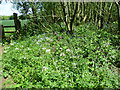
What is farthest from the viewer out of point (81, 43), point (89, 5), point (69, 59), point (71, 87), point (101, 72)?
point (89, 5)

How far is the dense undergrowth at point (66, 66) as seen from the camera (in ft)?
7.89

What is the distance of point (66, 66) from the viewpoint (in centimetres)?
281

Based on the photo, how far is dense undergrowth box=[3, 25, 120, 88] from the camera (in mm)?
2406

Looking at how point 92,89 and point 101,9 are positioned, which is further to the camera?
point 101,9

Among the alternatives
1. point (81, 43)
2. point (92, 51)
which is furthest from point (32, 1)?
point (92, 51)

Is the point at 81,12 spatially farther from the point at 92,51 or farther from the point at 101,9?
the point at 92,51

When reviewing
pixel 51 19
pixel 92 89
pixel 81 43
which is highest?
pixel 51 19

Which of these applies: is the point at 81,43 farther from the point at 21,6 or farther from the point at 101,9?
the point at 21,6

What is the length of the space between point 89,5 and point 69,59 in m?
3.51

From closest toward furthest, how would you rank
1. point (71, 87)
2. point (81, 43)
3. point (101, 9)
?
point (71, 87) → point (81, 43) → point (101, 9)

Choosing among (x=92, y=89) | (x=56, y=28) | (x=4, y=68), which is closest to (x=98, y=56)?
(x=92, y=89)

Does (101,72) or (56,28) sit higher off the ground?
(56,28)

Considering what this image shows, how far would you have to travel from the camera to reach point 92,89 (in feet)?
7.62

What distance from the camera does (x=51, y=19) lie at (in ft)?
20.8
